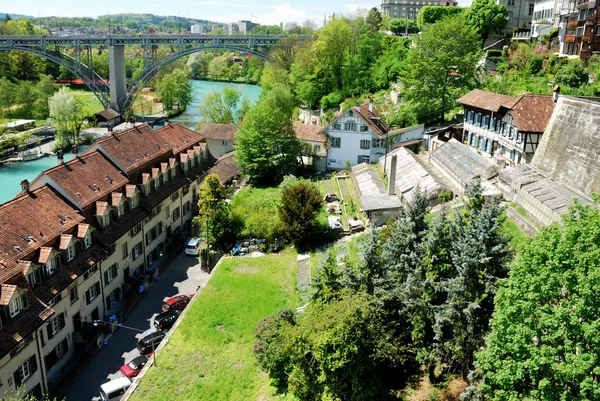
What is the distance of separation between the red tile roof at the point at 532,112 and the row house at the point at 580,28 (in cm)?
1727

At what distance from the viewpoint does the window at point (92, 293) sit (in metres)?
28.6

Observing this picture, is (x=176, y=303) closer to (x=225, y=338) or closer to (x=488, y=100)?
(x=225, y=338)

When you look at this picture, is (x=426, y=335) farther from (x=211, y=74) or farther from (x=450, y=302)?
(x=211, y=74)

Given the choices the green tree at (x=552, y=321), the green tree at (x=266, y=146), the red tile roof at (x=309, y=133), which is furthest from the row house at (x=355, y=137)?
the green tree at (x=552, y=321)

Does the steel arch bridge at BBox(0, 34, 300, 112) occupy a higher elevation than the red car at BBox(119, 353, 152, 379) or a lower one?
higher

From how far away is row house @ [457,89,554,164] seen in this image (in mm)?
35281

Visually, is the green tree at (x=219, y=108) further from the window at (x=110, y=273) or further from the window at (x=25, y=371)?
the window at (x=25, y=371)

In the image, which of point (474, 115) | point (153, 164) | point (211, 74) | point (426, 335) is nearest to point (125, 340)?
point (153, 164)

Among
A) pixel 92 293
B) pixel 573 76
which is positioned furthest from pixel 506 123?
pixel 92 293

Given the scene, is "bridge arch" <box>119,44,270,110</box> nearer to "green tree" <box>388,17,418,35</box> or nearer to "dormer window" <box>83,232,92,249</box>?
"green tree" <box>388,17,418,35</box>

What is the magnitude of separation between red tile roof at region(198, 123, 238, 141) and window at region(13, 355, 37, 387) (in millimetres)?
38852

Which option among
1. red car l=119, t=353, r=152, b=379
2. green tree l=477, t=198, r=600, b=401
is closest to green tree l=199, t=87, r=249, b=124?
red car l=119, t=353, r=152, b=379

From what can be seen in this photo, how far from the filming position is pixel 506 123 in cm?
3791

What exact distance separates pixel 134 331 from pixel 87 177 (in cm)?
982
